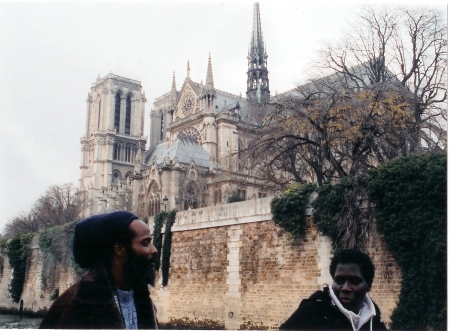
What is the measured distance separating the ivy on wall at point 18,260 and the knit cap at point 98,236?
27511mm

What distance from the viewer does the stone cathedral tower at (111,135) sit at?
6197cm

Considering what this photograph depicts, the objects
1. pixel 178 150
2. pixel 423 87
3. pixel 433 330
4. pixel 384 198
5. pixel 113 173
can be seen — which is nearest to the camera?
pixel 433 330

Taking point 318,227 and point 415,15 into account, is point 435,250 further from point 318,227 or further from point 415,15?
point 415,15

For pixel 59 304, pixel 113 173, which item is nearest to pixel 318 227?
pixel 59 304

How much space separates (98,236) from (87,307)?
40cm

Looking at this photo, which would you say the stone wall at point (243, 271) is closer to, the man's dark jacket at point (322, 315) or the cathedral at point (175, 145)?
the cathedral at point (175, 145)

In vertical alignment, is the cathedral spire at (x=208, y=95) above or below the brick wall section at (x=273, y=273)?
above

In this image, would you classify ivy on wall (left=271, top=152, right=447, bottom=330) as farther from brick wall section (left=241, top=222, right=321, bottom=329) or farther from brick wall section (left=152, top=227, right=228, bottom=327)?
brick wall section (left=152, top=227, right=228, bottom=327)

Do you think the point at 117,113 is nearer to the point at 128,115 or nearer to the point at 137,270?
the point at 128,115

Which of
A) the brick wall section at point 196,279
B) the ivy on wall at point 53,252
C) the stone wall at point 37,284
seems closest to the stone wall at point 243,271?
the brick wall section at point 196,279

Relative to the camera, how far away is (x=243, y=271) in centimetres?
1677

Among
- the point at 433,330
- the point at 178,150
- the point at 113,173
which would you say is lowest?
the point at 433,330

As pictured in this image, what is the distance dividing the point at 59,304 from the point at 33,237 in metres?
27.7

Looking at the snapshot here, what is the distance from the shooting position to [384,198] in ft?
42.3
